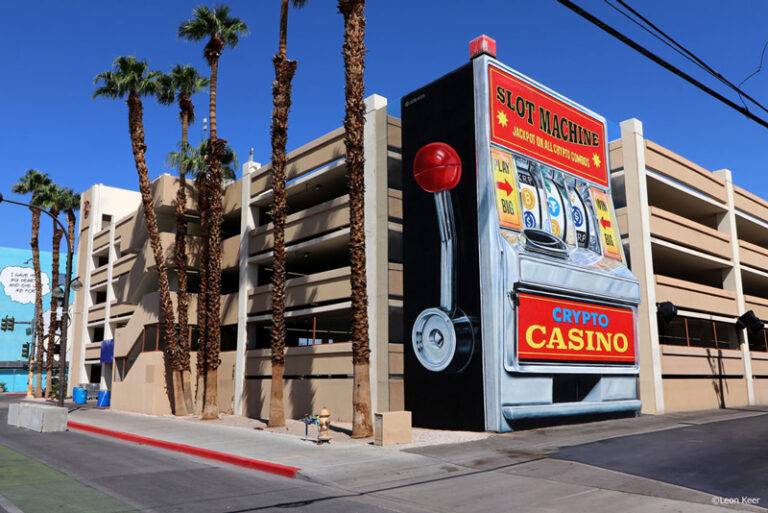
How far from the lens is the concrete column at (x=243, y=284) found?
30.6 m

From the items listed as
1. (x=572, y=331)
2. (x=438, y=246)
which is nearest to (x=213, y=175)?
(x=438, y=246)

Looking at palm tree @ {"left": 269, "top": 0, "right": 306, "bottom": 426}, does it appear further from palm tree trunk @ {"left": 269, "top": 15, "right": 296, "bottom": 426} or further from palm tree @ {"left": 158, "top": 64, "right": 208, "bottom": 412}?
palm tree @ {"left": 158, "top": 64, "right": 208, "bottom": 412}

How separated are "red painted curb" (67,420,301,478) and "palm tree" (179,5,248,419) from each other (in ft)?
16.6

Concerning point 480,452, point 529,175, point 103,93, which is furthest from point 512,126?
point 103,93

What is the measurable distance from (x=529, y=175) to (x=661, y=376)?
452 inches

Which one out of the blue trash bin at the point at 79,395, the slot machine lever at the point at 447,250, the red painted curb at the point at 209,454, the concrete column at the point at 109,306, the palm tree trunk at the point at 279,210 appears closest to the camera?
the red painted curb at the point at 209,454

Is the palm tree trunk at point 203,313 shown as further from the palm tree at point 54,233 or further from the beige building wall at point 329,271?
the palm tree at point 54,233

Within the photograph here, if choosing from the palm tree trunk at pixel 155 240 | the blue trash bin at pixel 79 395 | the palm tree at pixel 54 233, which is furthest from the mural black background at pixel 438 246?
the palm tree at pixel 54 233

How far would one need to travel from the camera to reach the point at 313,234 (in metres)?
28.2

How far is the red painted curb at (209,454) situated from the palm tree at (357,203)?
454 cm

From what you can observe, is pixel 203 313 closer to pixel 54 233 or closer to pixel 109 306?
pixel 109 306

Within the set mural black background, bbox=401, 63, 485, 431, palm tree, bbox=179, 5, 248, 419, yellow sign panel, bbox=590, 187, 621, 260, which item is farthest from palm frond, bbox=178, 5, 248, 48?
yellow sign panel, bbox=590, 187, 621, 260

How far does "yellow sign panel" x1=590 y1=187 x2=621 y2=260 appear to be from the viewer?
85.7ft

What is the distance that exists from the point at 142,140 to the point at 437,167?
15.8 meters
